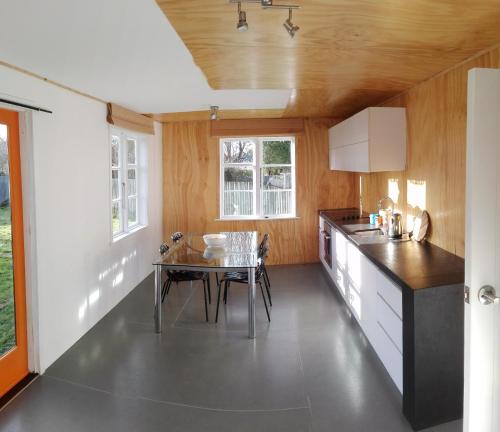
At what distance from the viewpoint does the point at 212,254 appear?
166 inches

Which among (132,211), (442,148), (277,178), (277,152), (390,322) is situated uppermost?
(277,152)

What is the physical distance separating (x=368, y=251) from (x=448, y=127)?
1175 mm

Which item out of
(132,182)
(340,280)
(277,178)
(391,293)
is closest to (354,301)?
(340,280)

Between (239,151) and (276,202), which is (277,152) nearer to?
(239,151)

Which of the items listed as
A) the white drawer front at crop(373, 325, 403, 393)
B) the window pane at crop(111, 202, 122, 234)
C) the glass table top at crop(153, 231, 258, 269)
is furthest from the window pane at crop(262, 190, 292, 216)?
the white drawer front at crop(373, 325, 403, 393)

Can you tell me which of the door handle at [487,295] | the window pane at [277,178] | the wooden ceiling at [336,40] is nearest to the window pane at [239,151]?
the window pane at [277,178]

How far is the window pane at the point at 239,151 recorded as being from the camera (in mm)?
6754

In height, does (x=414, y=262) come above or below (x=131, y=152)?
below

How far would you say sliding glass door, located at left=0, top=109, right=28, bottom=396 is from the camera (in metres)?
2.98

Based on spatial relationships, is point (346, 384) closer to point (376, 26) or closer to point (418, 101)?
point (376, 26)

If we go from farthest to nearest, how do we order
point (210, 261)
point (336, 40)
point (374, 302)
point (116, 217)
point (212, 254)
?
point (116, 217) < point (212, 254) < point (210, 261) < point (374, 302) < point (336, 40)

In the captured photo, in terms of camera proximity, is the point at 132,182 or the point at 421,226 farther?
the point at 132,182

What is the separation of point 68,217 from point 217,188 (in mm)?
3217

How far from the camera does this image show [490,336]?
180cm
